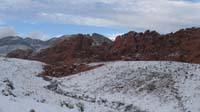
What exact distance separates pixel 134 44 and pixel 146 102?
34.1m

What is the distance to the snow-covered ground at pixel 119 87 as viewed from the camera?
29.5 metres

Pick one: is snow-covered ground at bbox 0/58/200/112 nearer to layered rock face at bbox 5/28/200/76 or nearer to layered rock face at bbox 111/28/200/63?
layered rock face at bbox 5/28/200/76

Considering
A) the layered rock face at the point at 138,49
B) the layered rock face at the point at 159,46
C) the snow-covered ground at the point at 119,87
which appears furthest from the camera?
the layered rock face at the point at 138,49

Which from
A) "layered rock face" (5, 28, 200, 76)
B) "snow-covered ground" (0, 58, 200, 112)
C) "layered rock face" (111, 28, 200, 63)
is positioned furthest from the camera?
"layered rock face" (5, 28, 200, 76)

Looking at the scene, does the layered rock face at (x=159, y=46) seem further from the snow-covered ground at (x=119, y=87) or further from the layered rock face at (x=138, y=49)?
the snow-covered ground at (x=119, y=87)

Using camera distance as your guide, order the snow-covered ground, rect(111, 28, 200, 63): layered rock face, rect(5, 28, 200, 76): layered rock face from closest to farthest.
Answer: the snow-covered ground
rect(111, 28, 200, 63): layered rock face
rect(5, 28, 200, 76): layered rock face

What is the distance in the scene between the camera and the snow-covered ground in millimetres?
29469

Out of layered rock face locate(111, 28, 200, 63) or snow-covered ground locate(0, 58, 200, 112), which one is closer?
snow-covered ground locate(0, 58, 200, 112)

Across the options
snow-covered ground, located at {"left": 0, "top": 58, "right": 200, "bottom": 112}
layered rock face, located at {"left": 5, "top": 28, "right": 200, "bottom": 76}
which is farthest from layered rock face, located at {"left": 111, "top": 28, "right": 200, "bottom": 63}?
snow-covered ground, located at {"left": 0, "top": 58, "right": 200, "bottom": 112}

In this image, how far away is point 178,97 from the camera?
31297 millimetres

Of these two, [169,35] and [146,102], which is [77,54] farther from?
[146,102]

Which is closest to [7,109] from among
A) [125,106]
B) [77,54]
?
[125,106]

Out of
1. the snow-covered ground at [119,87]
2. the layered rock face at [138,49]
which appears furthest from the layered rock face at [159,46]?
the snow-covered ground at [119,87]

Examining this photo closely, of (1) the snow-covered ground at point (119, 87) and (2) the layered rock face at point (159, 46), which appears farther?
(2) the layered rock face at point (159, 46)
